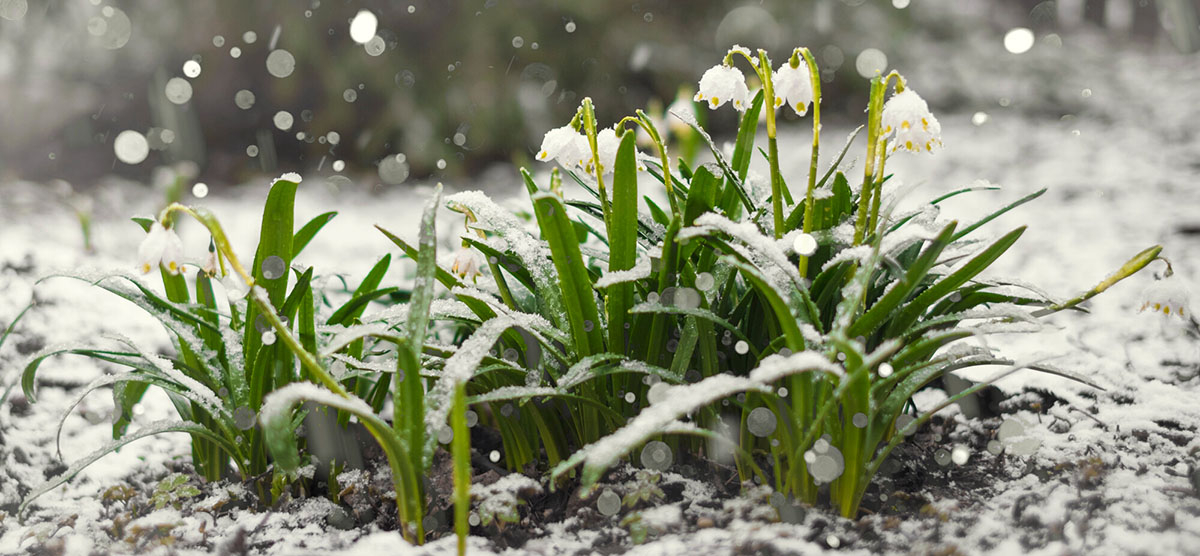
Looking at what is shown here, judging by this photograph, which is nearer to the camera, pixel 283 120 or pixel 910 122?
pixel 910 122

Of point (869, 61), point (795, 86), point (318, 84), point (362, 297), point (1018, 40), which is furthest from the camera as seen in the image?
point (1018, 40)

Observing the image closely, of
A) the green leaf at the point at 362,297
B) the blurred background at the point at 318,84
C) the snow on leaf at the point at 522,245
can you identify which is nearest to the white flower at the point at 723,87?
the snow on leaf at the point at 522,245

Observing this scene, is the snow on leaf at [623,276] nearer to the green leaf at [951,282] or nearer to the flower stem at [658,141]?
the flower stem at [658,141]

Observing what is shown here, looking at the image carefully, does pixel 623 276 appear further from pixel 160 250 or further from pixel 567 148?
pixel 160 250

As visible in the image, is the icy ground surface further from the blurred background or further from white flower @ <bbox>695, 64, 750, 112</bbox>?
the blurred background

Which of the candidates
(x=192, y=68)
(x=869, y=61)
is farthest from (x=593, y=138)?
(x=869, y=61)

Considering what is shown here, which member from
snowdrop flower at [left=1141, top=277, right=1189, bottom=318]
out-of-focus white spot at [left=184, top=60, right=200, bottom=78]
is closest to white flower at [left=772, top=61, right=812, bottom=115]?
snowdrop flower at [left=1141, top=277, right=1189, bottom=318]
